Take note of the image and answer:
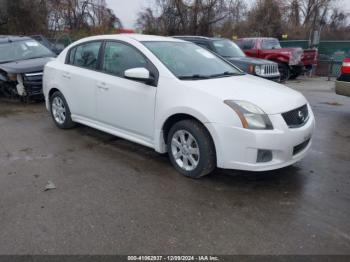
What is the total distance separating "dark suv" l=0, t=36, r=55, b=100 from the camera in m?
8.27

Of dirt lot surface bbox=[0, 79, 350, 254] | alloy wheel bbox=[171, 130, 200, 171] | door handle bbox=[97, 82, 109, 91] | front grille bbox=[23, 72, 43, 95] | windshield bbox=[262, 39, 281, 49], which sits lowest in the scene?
dirt lot surface bbox=[0, 79, 350, 254]

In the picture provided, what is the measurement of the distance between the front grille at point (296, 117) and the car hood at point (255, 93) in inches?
1.9

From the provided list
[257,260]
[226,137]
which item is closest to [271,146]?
[226,137]

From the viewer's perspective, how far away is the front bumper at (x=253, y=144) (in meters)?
3.69

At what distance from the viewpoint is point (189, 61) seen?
4.81 meters

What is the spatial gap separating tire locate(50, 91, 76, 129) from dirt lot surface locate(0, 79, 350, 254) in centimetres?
77

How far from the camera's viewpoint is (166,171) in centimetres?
448

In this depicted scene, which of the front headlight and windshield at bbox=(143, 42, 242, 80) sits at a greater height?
windshield at bbox=(143, 42, 242, 80)

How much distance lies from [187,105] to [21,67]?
581 centimetres

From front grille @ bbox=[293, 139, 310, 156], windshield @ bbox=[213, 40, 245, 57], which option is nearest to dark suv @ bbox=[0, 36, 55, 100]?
windshield @ bbox=[213, 40, 245, 57]

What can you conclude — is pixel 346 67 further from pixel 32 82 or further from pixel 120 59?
pixel 32 82

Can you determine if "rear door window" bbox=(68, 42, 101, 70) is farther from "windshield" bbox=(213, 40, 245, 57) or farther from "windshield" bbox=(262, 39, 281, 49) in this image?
"windshield" bbox=(262, 39, 281, 49)

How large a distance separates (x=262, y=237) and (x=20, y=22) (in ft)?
83.9

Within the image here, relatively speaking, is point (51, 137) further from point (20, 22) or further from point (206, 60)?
point (20, 22)
